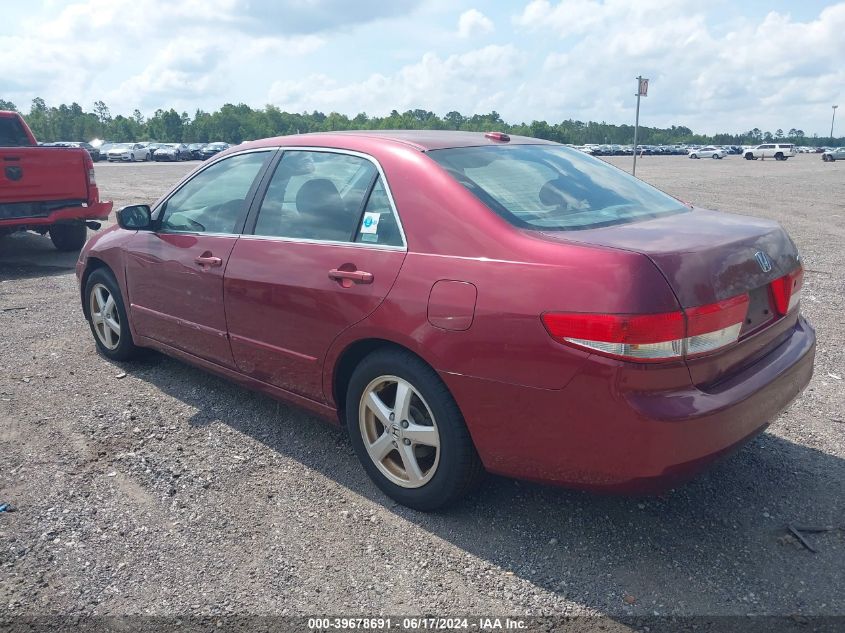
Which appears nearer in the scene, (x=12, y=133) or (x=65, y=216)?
(x=65, y=216)

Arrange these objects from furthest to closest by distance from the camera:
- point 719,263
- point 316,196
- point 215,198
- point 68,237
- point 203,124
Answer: point 203,124
point 68,237
point 215,198
point 316,196
point 719,263

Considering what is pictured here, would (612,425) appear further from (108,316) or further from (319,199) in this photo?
(108,316)

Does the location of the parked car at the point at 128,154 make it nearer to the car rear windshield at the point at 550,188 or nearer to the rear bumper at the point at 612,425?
the car rear windshield at the point at 550,188

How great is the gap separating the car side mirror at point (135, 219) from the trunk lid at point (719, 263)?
2.80 meters

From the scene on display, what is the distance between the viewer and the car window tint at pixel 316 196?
11.2 feet

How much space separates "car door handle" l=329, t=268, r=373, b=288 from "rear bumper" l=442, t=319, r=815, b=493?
0.60 metres

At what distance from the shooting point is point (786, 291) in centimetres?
310

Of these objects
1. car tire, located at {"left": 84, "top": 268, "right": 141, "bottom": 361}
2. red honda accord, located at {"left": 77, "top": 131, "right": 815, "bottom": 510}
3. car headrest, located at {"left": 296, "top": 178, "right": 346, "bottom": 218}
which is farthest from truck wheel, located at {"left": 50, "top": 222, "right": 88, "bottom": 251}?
car headrest, located at {"left": 296, "top": 178, "right": 346, "bottom": 218}

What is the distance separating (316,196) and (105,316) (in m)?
2.46

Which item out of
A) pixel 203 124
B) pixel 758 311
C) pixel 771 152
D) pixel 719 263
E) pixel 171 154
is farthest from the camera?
pixel 203 124

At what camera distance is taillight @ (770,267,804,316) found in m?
3.04

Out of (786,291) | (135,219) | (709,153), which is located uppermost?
(135,219)

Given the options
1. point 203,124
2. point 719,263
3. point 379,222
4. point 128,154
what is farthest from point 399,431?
point 203,124

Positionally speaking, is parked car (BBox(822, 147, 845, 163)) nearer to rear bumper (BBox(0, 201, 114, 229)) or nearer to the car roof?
rear bumper (BBox(0, 201, 114, 229))
